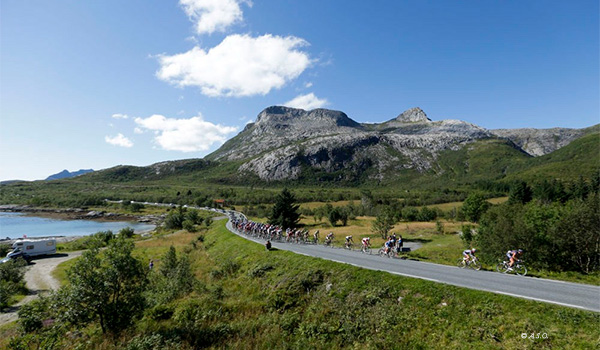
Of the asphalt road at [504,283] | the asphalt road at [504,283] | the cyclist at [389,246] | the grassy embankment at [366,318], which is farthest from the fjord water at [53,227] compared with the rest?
the asphalt road at [504,283]

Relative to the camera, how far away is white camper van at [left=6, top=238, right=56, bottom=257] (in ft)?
164

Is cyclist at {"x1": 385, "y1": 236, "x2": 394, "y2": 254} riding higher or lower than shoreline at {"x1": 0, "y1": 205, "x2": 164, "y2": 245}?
higher

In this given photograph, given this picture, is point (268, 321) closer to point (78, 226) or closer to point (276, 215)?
point (276, 215)

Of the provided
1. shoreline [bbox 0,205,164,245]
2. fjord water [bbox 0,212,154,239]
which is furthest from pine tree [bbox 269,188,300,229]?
shoreline [bbox 0,205,164,245]

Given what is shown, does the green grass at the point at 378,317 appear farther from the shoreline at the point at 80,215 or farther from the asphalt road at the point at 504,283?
the shoreline at the point at 80,215

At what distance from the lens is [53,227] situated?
331ft

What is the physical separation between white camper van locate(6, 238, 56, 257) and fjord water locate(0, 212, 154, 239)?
3572cm

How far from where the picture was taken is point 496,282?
15617 mm

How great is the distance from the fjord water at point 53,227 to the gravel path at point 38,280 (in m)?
40.3

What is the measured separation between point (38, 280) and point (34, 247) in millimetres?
19472

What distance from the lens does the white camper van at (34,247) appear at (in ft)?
164

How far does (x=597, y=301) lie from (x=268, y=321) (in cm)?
1594

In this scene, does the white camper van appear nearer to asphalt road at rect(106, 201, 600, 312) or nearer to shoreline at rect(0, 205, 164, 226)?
shoreline at rect(0, 205, 164, 226)

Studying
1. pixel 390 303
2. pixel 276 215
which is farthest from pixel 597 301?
pixel 276 215
